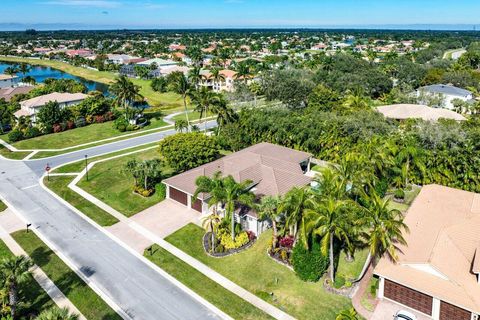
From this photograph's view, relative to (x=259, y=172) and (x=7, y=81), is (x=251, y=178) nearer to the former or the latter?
(x=259, y=172)

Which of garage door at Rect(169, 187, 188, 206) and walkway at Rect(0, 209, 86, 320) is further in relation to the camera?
garage door at Rect(169, 187, 188, 206)

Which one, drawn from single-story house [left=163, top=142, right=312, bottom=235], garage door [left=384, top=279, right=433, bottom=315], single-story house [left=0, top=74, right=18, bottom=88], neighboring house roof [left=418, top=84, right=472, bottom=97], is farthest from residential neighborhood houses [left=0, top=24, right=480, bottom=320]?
single-story house [left=0, top=74, right=18, bottom=88]

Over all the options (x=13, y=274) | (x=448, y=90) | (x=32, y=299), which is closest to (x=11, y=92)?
(x=32, y=299)

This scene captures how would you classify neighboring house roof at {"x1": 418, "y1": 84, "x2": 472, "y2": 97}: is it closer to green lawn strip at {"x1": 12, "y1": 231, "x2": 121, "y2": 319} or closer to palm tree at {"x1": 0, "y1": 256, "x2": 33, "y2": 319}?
green lawn strip at {"x1": 12, "y1": 231, "x2": 121, "y2": 319}

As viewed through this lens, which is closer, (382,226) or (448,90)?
(382,226)

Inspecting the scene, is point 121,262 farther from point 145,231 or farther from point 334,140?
point 334,140

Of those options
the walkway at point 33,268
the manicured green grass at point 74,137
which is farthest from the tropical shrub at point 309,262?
the manicured green grass at point 74,137
